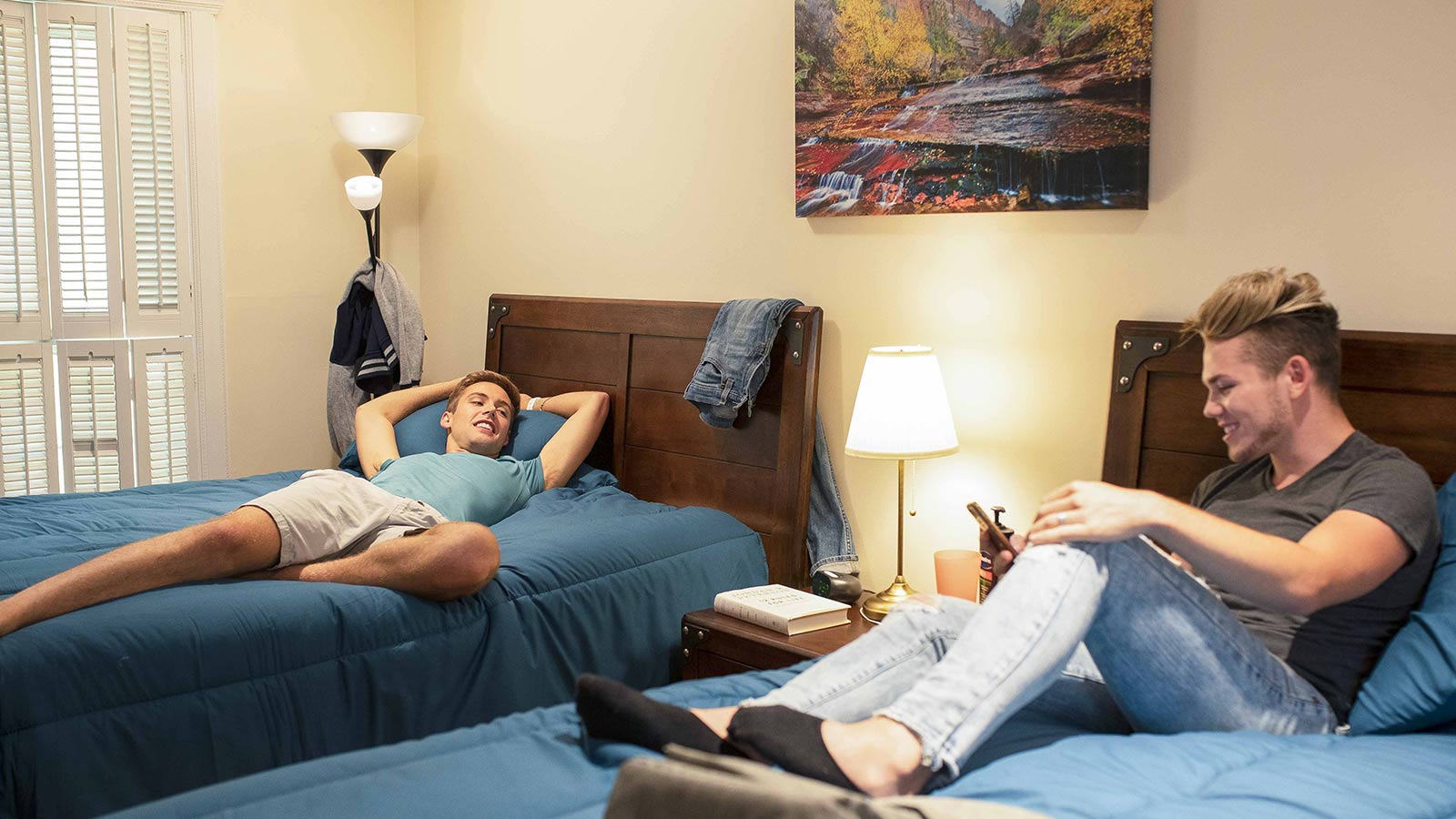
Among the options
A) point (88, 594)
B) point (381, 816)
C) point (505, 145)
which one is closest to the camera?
point (381, 816)

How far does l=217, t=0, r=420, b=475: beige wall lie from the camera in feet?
13.7

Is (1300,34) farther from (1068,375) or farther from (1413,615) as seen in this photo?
(1413,615)

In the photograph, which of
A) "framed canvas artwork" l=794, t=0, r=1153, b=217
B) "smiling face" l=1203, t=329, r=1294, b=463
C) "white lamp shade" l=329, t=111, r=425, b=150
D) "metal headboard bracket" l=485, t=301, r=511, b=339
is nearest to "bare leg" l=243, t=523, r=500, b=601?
"framed canvas artwork" l=794, t=0, r=1153, b=217

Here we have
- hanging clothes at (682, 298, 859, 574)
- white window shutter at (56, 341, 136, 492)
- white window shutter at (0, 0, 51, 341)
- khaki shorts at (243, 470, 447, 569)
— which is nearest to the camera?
khaki shorts at (243, 470, 447, 569)

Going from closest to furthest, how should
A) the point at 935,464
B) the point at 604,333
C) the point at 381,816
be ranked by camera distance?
the point at 381,816 → the point at 935,464 → the point at 604,333

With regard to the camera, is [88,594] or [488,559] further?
[488,559]

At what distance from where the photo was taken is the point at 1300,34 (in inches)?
90.4

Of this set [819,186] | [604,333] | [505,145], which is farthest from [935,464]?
[505,145]

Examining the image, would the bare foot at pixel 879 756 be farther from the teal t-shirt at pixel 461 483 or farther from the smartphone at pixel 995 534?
the teal t-shirt at pixel 461 483

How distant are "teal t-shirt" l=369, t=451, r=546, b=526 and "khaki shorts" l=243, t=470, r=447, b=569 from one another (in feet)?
0.62

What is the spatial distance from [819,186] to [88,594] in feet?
6.35

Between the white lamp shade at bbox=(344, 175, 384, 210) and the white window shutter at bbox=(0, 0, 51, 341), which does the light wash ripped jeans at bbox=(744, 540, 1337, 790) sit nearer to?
the white lamp shade at bbox=(344, 175, 384, 210)

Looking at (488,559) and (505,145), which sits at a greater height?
(505,145)

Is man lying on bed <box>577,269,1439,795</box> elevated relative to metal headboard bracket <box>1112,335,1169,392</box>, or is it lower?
lower
